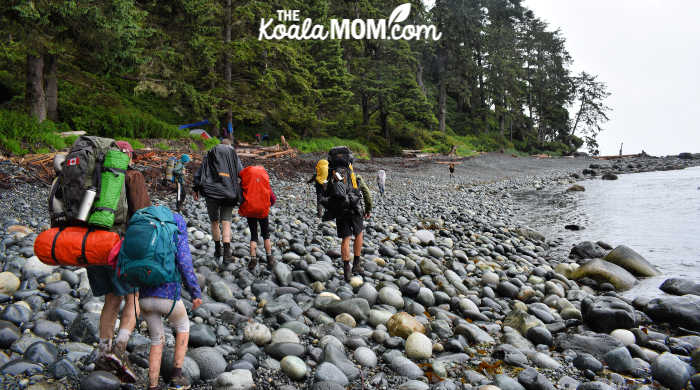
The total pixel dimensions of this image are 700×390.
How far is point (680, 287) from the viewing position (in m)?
6.45

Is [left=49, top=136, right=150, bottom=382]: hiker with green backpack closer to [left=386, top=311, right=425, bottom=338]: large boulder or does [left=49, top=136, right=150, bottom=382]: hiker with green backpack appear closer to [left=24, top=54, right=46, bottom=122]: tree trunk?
[left=386, top=311, right=425, bottom=338]: large boulder

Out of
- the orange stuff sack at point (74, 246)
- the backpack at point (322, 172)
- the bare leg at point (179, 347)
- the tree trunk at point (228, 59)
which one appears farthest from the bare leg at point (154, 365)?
the tree trunk at point (228, 59)

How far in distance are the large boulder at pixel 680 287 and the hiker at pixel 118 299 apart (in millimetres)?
7882

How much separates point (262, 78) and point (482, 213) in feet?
49.5

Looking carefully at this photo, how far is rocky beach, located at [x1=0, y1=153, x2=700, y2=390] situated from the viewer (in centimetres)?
322

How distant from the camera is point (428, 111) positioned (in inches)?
1331

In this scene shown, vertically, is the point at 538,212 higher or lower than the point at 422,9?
lower

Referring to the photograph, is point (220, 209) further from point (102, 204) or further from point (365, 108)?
point (365, 108)

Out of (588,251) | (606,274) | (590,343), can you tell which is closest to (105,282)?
(590,343)

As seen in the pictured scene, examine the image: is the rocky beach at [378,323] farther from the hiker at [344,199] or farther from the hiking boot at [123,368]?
the hiker at [344,199]

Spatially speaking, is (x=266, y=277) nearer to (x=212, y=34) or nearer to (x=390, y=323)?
(x=390, y=323)

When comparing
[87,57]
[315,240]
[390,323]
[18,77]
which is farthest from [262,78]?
[390,323]

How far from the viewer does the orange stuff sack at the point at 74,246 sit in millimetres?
2518

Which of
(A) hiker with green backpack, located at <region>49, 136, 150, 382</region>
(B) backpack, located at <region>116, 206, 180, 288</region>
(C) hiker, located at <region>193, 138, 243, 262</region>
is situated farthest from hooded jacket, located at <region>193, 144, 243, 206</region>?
(B) backpack, located at <region>116, 206, 180, 288</region>
